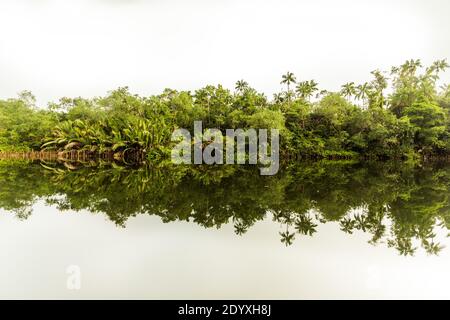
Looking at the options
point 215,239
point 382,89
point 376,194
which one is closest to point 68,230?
point 215,239

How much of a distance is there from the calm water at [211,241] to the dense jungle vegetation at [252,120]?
24.3 m

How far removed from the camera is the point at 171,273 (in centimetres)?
504

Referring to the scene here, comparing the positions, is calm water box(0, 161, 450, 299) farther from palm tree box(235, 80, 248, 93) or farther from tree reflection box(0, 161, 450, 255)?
palm tree box(235, 80, 248, 93)

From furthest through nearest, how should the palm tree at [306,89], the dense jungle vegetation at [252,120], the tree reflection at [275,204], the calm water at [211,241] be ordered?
the palm tree at [306,89] → the dense jungle vegetation at [252,120] → the tree reflection at [275,204] → the calm water at [211,241]

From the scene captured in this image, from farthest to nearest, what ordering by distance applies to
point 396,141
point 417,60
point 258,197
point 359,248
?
point 417,60, point 396,141, point 258,197, point 359,248

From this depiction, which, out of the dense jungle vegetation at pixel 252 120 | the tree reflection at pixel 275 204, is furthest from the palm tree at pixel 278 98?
the tree reflection at pixel 275 204

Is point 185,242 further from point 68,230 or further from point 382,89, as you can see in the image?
point 382,89

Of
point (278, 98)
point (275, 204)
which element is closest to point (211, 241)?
point (275, 204)

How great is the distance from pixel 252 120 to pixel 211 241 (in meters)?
31.0

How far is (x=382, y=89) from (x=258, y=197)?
4296 centimetres

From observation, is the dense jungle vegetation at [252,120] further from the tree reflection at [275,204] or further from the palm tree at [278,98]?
the tree reflection at [275,204]

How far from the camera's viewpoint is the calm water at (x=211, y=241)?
185 inches

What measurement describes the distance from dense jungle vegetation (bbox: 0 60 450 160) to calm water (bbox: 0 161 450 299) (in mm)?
24274

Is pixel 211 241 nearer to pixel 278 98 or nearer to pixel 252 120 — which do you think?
pixel 252 120
